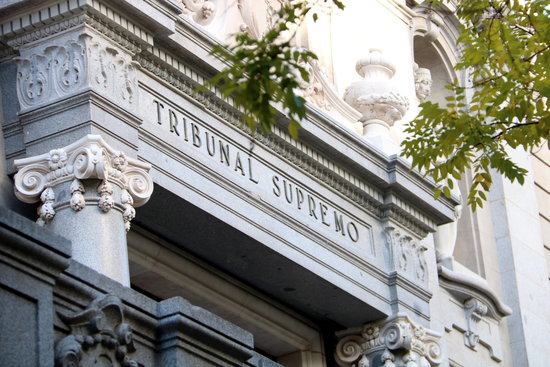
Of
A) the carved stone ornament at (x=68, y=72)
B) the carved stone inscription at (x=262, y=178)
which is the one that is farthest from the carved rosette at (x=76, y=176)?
the carved stone inscription at (x=262, y=178)

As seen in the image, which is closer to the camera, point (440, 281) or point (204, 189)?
point (204, 189)

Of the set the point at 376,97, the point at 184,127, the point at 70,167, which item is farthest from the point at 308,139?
the point at 70,167

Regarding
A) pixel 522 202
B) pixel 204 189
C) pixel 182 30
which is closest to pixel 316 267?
pixel 204 189

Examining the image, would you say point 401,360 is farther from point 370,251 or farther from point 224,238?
point 224,238

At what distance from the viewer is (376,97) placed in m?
21.7

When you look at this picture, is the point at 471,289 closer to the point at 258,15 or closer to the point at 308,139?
the point at 308,139

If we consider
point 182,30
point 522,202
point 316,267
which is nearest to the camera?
point 182,30

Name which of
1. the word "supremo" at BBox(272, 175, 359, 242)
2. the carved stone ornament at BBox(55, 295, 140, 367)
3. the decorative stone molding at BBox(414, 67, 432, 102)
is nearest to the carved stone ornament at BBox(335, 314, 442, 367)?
the word "supremo" at BBox(272, 175, 359, 242)

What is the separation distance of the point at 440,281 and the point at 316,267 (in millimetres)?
4215

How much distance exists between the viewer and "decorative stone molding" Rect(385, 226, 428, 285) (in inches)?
834

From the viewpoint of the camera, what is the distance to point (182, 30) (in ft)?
58.1

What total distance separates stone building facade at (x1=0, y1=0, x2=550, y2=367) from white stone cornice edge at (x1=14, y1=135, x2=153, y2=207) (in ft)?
0.07

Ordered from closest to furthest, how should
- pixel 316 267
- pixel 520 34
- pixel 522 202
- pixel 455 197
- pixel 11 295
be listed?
pixel 11 295 < pixel 520 34 < pixel 316 267 < pixel 455 197 < pixel 522 202

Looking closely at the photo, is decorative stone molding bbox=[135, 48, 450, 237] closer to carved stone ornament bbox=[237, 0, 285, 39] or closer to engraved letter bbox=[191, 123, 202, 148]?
engraved letter bbox=[191, 123, 202, 148]
